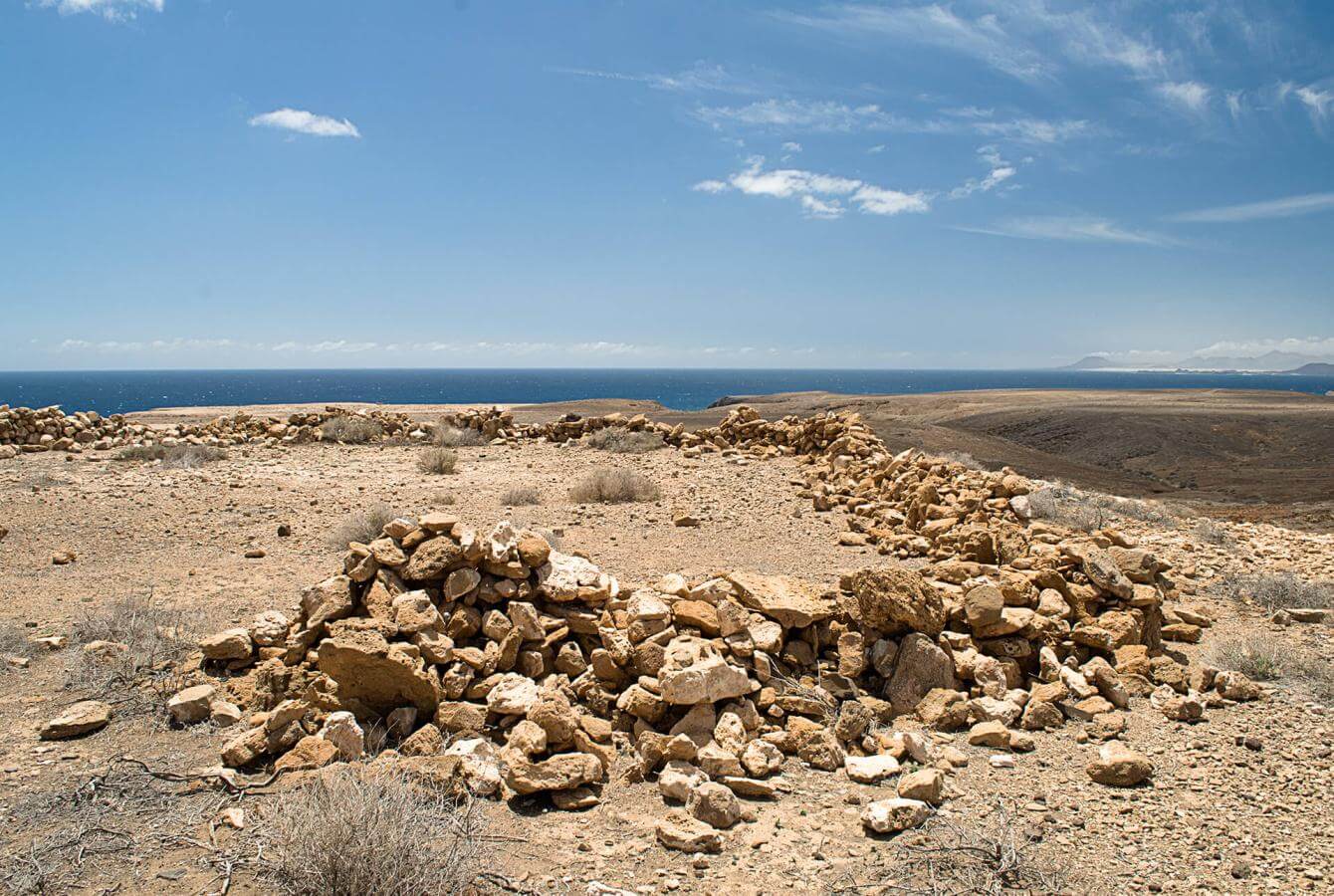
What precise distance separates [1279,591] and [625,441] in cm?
1226

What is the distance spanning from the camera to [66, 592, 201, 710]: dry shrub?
5270 mm

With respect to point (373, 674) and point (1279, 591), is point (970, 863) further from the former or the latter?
point (1279, 591)

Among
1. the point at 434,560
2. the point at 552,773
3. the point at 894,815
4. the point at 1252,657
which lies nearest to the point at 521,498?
the point at 434,560

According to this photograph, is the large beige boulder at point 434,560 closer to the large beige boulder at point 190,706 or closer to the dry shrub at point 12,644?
the large beige boulder at point 190,706

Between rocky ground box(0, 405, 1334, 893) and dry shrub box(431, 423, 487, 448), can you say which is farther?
dry shrub box(431, 423, 487, 448)

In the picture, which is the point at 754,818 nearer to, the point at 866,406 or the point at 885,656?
the point at 885,656

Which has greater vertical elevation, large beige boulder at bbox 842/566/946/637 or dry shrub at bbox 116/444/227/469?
dry shrub at bbox 116/444/227/469

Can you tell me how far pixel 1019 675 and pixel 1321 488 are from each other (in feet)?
88.3

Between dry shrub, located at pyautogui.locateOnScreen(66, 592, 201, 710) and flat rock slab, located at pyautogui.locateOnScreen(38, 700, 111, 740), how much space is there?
0.71 feet

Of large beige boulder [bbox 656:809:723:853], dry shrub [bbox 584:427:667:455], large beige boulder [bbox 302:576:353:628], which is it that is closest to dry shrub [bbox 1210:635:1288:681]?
large beige boulder [bbox 656:809:723:853]

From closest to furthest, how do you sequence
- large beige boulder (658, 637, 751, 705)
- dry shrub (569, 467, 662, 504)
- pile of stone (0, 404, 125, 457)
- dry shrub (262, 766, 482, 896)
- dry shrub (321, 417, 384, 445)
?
dry shrub (262, 766, 482, 896), large beige boulder (658, 637, 751, 705), dry shrub (569, 467, 662, 504), pile of stone (0, 404, 125, 457), dry shrub (321, 417, 384, 445)

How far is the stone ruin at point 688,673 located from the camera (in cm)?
452

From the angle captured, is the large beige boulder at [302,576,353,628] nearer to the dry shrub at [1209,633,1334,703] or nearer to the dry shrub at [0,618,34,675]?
the dry shrub at [0,618,34,675]

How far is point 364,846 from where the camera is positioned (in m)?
3.15
